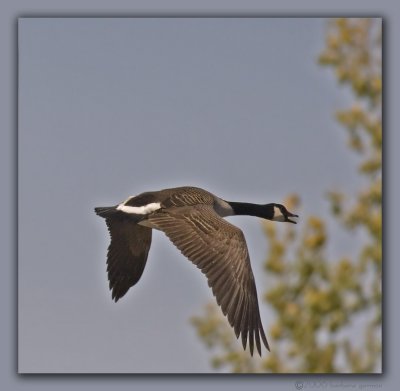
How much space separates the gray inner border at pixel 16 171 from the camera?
9016mm

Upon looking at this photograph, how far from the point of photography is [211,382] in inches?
355

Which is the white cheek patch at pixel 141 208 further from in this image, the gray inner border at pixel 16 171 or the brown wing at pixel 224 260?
the gray inner border at pixel 16 171

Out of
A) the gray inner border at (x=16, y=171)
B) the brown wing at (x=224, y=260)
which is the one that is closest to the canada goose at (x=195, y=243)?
the brown wing at (x=224, y=260)

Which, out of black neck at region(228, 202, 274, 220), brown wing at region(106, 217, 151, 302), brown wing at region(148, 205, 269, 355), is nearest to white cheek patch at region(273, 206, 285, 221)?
black neck at region(228, 202, 274, 220)

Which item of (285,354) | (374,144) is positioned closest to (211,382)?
(285,354)

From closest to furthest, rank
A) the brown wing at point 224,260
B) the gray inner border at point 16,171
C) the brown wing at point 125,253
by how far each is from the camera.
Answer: the brown wing at point 224,260
the gray inner border at point 16,171
the brown wing at point 125,253

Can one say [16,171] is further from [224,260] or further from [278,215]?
[278,215]

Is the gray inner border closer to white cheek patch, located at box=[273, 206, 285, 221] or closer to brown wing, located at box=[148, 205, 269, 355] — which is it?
brown wing, located at box=[148, 205, 269, 355]

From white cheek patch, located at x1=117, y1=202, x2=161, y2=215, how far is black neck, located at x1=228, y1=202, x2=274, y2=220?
878 mm

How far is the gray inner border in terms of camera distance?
9.02 meters

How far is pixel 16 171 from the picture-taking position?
914 cm

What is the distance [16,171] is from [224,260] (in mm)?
1471
